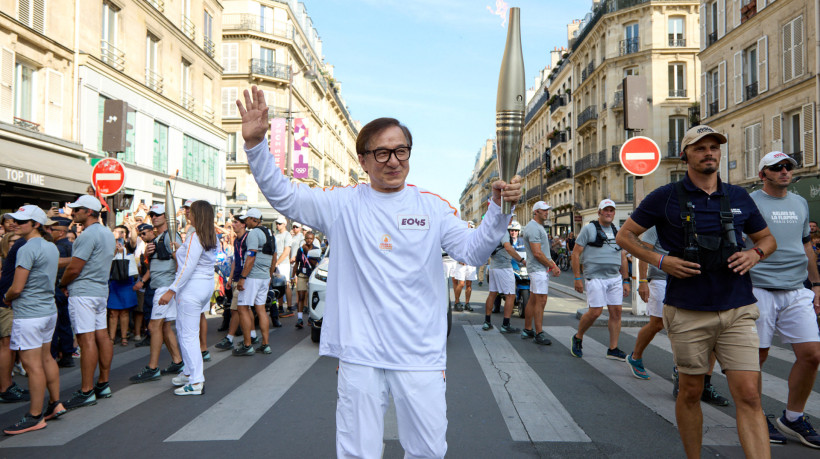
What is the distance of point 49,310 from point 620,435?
4.76 metres

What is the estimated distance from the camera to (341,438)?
2.33m

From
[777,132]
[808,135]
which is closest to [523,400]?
[808,135]

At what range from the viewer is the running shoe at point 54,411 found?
482 cm

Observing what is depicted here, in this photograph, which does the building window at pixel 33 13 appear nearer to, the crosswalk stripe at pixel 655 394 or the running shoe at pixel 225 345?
the running shoe at pixel 225 345

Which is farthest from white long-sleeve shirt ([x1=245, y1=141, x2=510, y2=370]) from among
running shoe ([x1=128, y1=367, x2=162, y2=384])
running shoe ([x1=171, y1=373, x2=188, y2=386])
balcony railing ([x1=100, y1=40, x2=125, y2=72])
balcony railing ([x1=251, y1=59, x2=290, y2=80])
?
balcony railing ([x1=251, y1=59, x2=290, y2=80])

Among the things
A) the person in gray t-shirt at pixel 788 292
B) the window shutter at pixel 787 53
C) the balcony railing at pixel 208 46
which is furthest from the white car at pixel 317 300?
the balcony railing at pixel 208 46

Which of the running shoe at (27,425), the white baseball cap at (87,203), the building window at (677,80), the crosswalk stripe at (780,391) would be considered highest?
the building window at (677,80)

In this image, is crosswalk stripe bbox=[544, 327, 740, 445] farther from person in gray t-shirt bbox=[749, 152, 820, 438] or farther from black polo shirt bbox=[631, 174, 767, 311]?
black polo shirt bbox=[631, 174, 767, 311]

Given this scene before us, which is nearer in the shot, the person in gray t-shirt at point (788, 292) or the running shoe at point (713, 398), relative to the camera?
the person in gray t-shirt at point (788, 292)

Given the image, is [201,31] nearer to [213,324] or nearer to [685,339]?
[213,324]

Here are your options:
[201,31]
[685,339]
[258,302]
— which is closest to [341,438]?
[685,339]

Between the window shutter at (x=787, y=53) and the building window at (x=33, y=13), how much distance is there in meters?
24.4

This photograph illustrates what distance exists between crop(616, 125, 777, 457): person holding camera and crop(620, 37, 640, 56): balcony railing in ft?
134

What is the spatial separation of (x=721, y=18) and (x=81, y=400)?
1121 inches
